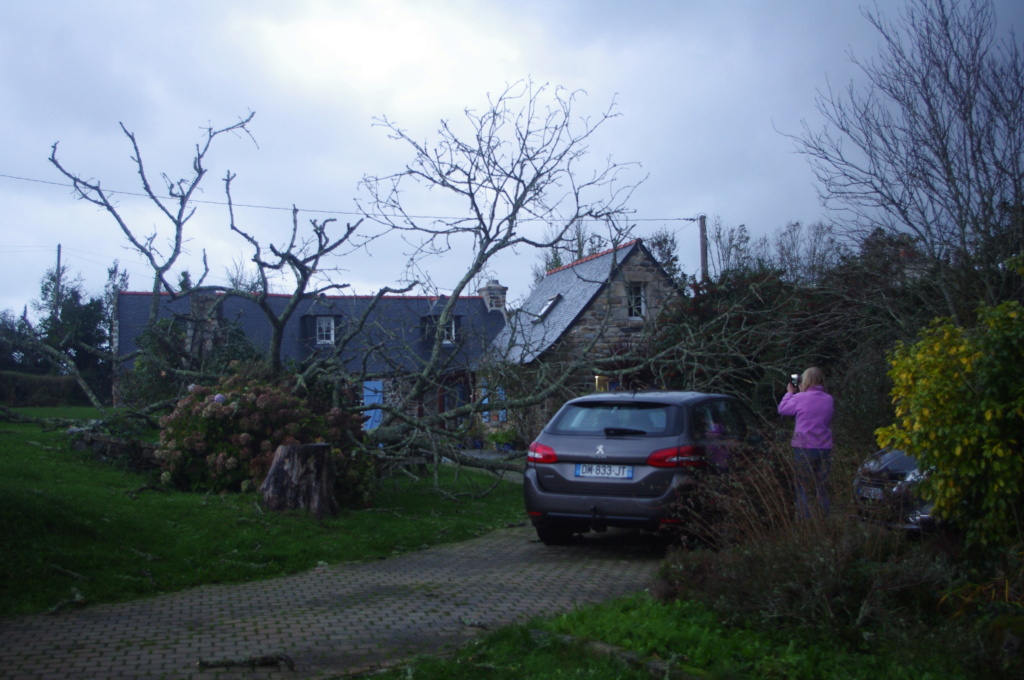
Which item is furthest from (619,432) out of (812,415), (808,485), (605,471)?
(808,485)

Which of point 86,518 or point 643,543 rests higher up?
point 86,518

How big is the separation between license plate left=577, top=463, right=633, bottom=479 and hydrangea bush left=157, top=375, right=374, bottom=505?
3.24 metres

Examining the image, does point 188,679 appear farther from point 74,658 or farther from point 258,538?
point 258,538

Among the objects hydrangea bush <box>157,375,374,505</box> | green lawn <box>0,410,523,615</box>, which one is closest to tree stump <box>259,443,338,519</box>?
green lawn <box>0,410,523,615</box>

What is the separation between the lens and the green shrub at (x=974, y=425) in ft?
16.9

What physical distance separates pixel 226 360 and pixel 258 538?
767 centimetres

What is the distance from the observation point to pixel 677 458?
8156mm

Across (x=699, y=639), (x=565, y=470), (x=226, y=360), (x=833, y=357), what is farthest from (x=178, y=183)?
(x=833, y=357)

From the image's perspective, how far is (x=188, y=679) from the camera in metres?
4.61

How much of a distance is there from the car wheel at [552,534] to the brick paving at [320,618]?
0.46 metres

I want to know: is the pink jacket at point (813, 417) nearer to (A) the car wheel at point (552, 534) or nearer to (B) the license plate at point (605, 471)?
(B) the license plate at point (605, 471)

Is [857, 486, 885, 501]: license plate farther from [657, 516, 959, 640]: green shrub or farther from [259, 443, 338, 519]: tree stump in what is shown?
[259, 443, 338, 519]: tree stump

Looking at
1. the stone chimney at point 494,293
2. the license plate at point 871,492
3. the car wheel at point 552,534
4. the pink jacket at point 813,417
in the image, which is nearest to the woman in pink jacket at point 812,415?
the pink jacket at point 813,417

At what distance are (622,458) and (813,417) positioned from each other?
6.29ft
